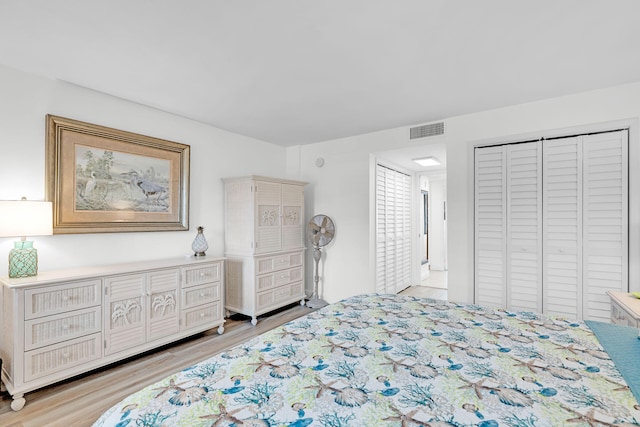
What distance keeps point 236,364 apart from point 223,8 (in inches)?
72.7

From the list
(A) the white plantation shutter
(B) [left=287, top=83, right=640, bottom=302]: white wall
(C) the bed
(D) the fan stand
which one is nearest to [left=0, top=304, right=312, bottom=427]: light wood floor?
(D) the fan stand

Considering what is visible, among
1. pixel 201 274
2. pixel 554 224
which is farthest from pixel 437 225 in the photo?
pixel 201 274

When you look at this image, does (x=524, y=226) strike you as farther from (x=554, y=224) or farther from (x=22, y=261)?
(x=22, y=261)

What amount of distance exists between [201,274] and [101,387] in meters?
1.22

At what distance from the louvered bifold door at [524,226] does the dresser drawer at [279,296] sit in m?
2.59

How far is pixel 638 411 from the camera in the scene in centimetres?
101

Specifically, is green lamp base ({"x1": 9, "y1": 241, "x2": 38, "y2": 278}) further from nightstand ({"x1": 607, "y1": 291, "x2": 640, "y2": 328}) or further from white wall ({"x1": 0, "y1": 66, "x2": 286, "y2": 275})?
nightstand ({"x1": 607, "y1": 291, "x2": 640, "y2": 328})

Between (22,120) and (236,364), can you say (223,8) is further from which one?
(22,120)

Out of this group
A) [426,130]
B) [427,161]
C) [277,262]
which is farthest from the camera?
[427,161]

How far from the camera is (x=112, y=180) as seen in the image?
3010 millimetres

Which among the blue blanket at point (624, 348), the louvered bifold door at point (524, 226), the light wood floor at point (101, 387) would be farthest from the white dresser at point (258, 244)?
the blue blanket at point (624, 348)

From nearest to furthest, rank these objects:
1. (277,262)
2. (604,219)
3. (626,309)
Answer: (626,309) → (604,219) → (277,262)

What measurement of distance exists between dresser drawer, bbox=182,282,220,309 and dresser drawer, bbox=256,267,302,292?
0.55 metres

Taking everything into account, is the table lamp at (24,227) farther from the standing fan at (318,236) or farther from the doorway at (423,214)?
the doorway at (423,214)
